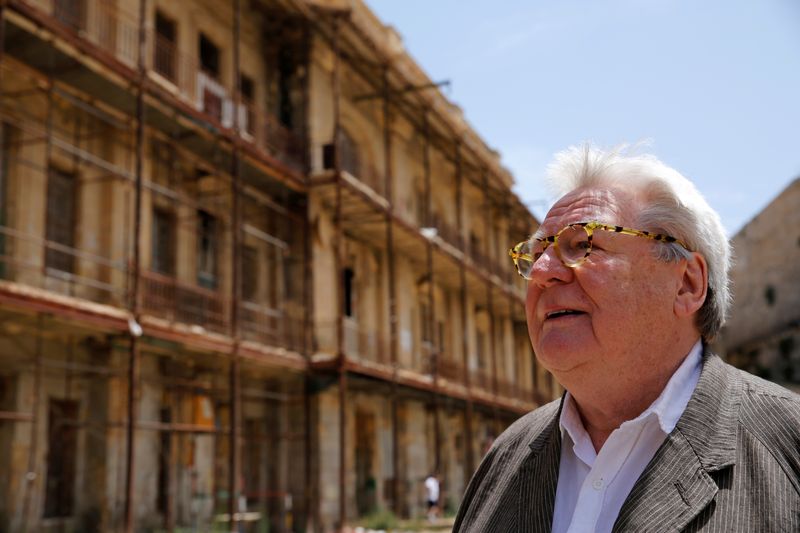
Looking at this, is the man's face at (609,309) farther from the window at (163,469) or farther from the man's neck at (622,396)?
the window at (163,469)

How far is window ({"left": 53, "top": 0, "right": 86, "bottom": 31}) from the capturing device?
43.3 feet

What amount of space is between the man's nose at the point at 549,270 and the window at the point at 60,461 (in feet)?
40.8

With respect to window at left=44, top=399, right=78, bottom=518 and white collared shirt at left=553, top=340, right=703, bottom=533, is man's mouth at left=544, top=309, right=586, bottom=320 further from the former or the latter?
window at left=44, top=399, right=78, bottom=518

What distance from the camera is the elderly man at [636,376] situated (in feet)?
6.19

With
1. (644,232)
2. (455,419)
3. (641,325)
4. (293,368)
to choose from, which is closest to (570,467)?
(641,325)

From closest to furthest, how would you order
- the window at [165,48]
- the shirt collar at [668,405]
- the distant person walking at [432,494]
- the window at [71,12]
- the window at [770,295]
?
the shirt collar at [668,405] < the window at [71,12] < the window at [165,48] < the distant person walking at [432,494] < the window at [770,295]

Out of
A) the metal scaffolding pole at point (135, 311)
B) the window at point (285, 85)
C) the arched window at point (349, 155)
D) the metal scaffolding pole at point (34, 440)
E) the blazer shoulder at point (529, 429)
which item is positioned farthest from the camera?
the arched window at point (349, 155)

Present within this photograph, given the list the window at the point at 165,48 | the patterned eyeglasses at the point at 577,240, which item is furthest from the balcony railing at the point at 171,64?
the patterned eyeglasses at the point at 577,240

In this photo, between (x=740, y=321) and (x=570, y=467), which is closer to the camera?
(x=570, y=467)

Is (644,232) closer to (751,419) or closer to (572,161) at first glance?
(572,161)

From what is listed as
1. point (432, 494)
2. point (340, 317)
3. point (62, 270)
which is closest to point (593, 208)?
point (62, 270)

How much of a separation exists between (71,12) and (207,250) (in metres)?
5.14

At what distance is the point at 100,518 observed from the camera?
→ 1376 cm

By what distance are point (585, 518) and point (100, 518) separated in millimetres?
13058
